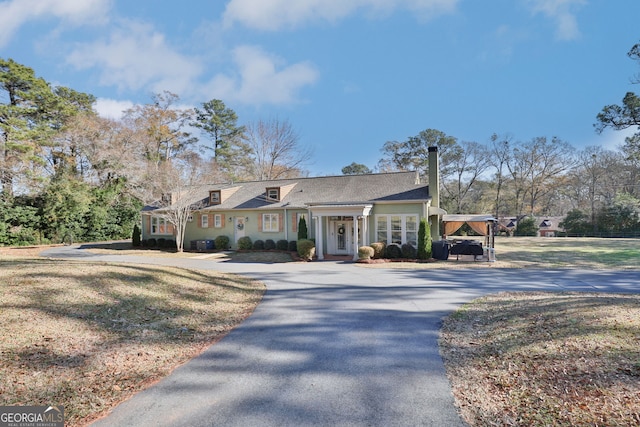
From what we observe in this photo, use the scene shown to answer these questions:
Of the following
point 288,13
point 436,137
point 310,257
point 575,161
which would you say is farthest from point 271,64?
point 575,161

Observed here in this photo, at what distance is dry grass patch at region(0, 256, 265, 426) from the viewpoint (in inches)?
145

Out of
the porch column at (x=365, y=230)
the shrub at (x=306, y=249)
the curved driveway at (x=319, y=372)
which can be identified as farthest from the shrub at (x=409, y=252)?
the curved driveway at (x=319, y=372)

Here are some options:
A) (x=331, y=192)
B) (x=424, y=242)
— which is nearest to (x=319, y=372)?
(x=424, y=242)

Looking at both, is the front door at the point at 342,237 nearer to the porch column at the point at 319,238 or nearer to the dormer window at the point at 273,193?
the porch column at the point at 319,238

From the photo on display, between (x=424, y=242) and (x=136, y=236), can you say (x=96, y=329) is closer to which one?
(x=424, y=242)

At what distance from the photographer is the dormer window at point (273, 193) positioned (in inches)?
880

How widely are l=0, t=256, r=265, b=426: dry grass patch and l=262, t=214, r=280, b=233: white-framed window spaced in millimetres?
12046

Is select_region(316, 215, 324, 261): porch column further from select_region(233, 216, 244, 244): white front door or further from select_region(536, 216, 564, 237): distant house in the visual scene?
select_region(536, 216, 564, 237): distant house

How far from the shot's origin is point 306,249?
17.4 metres

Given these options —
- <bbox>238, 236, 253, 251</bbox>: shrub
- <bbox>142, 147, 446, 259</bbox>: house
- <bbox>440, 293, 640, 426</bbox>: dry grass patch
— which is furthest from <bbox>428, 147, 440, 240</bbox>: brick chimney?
<bbox>440, 293, 640, 426</bbox>: dry grass patch

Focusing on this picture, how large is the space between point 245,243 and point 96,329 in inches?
640

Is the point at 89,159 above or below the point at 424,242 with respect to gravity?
above

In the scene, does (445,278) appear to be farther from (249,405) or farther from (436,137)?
(436,137)

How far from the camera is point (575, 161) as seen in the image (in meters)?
42.0
